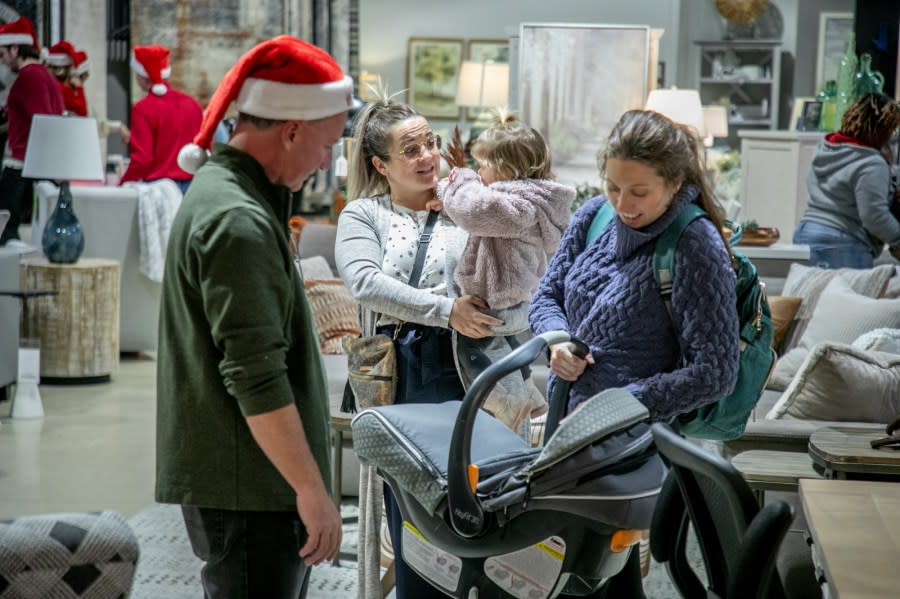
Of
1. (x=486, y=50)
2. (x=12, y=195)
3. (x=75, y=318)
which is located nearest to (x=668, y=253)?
(x=75, y=318)

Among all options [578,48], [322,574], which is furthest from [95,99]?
[322,574]

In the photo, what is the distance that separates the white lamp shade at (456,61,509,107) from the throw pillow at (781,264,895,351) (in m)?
5.92

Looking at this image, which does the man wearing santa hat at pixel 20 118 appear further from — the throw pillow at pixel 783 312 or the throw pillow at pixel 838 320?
the throw pillow at pixel 838 320

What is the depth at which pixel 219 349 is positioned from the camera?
1.81 metres

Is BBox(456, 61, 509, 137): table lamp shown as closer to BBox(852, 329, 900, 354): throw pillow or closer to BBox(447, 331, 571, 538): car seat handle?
BBox(852, 329, 900, 354): throw pillow

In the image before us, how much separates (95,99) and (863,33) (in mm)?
8638

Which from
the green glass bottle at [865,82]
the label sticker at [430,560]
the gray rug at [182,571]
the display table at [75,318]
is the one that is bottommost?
the gray rug at [182,571]

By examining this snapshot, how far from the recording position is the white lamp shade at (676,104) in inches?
283

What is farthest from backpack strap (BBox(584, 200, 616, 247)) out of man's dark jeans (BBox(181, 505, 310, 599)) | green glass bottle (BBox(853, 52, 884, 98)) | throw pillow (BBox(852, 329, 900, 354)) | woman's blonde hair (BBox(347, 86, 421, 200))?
green glass bottle (BBox(853, 52, 884, 98))

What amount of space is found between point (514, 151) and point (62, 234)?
4723mm

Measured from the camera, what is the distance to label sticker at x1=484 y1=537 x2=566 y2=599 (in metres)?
2.25

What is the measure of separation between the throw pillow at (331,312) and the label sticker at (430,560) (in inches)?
112

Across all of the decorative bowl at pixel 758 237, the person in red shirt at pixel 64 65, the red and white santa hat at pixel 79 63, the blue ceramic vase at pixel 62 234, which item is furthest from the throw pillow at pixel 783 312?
the red and white santa hat at pixel 79 63

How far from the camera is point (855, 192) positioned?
235 inches
